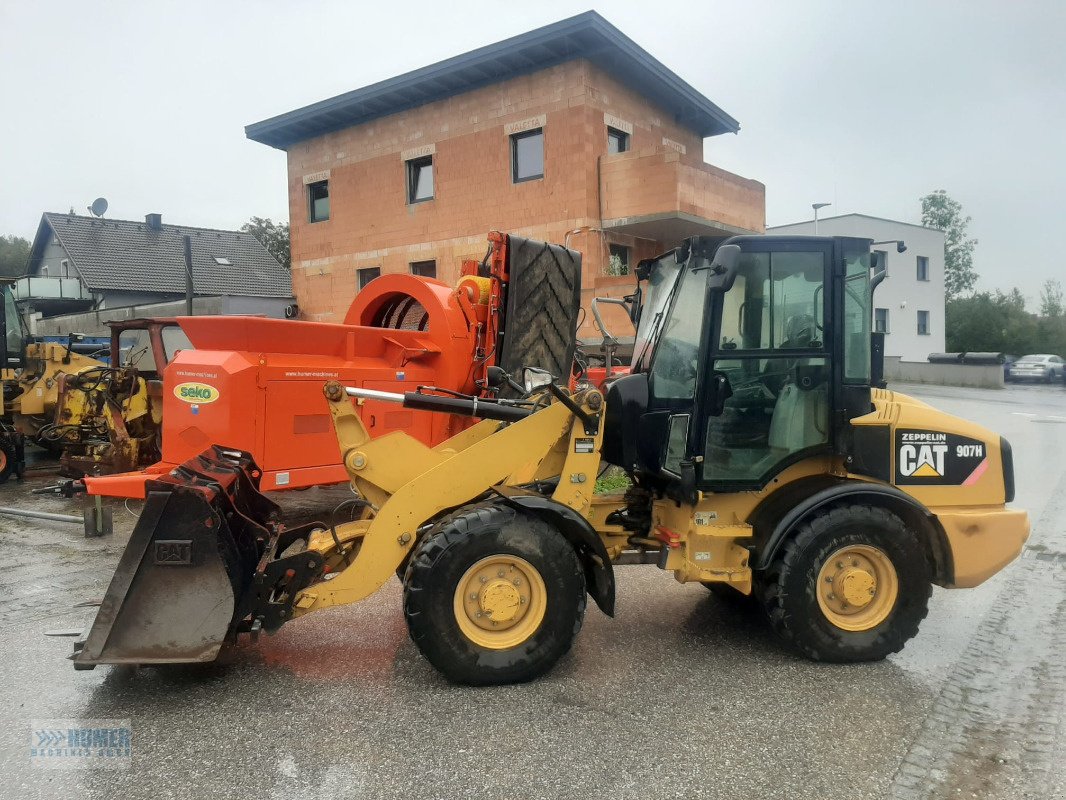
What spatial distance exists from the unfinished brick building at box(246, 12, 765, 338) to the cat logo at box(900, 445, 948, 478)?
1048 cm

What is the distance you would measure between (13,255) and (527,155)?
56287 millimetres

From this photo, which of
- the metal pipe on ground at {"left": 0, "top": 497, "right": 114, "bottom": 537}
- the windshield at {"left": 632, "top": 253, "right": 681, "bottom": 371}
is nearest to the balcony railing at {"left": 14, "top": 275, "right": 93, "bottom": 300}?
the metal pipe on ground at {"left": 0, "top": 497, "right": 114, "bottom": 537}

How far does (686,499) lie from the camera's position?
4.08 metres

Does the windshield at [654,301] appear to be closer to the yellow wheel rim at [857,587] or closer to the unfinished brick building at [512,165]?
the yellow wheel rim at [857,587]

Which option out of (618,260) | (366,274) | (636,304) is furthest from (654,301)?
(366,274)

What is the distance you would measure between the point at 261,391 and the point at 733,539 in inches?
147

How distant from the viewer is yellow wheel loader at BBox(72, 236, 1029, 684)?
3.66 meters

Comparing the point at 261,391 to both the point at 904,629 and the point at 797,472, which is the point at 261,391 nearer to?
the point at 797,472

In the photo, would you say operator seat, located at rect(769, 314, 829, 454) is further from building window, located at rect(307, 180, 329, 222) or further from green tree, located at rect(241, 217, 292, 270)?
green tree, located at rect(241, 217, 292, 270)

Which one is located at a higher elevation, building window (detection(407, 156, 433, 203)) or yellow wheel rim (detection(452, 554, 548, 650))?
building window (detection(407, 156, 433, 203))

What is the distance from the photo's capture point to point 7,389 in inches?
412

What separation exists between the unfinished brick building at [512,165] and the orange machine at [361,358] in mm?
6936

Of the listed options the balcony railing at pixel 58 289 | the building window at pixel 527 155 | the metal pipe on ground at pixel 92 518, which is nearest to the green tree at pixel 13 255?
the balcony railing at pixel 58 289

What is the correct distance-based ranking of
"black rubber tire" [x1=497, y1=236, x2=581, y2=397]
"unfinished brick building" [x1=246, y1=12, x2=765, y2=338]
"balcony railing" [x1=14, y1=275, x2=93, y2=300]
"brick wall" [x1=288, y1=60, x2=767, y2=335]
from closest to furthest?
"black rubber tire" [x1=497, y1=236, x2=581, y2=397] < "unfinished brick building" [x1=246, y1=12, x2=765, y2=338] < "brick wall" [x1=288, y1=60, x2=767, y2=335] < "balcony railing" [x1=14, y1=275, x2=93, y2=300]
